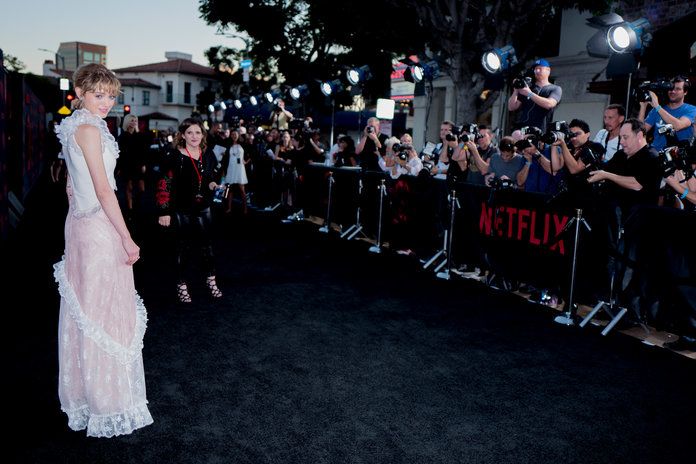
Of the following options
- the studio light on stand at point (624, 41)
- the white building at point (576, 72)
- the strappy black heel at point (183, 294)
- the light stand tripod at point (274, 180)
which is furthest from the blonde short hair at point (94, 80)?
the white building at point (576, 72)

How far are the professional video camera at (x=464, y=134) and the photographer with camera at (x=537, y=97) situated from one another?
71 cm

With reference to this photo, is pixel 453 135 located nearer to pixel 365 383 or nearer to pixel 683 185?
pixel 683 185

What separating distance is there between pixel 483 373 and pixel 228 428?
2.21 meters

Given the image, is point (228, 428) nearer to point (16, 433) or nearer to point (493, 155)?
point (16, 433)

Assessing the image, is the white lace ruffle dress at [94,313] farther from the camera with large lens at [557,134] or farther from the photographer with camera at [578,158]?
the camera with large lens at [557,134]

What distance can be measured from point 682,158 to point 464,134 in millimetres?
3613

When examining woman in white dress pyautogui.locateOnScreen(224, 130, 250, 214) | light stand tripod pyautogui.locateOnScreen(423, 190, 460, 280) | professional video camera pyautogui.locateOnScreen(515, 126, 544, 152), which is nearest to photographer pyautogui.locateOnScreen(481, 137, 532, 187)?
professional video camera pyautogui.locateOnScreen(515, 126, 544, 152)

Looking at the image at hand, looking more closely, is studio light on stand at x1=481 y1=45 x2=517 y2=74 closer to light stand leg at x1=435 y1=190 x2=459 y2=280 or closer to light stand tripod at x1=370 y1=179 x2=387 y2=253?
light stand tripod at x1=370 y1=179 x2=387 y2=253

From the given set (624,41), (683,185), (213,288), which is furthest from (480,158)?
(213,288)

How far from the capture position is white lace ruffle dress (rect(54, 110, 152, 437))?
3490 millimetres

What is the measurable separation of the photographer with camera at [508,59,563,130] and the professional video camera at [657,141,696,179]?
9.07 feet

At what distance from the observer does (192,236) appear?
273 inches

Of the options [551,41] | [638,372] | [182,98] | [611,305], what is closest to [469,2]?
[551,41]

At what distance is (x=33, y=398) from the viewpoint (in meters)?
4.23
